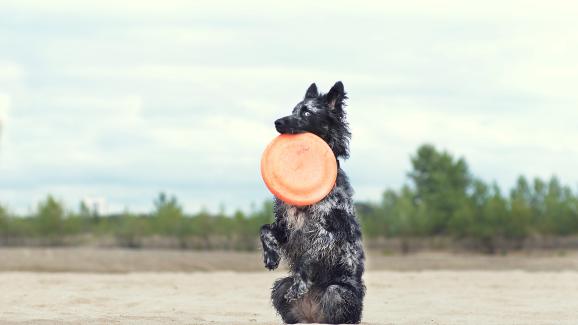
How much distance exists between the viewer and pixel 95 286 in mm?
20828

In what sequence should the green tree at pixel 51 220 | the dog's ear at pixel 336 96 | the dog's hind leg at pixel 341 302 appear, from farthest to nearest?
1. the green tree at pixel 51 220
2. the dog's ear at pixel 336 96
3. the dog's hind leg at pixel 341 302

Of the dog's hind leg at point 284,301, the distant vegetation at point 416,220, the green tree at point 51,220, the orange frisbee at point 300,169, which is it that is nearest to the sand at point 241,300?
the dog's hind leg at point 284,301

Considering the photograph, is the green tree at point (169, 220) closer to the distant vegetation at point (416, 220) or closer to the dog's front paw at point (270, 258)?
the distant vegetation at point (416, 220)

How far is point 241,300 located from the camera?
58.0 ft

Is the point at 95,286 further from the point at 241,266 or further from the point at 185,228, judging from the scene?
the point at 185,228

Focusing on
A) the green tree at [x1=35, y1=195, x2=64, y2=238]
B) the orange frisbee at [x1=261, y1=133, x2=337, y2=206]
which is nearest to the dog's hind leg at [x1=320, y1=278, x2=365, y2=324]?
the orange frisbee at [x1=261, y1=133, x2=337, y2=206]

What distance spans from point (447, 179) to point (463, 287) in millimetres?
49828

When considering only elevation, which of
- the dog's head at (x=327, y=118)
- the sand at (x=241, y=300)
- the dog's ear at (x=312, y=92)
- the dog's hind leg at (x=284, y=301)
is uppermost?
the dog's ear at (x=312, y=92)

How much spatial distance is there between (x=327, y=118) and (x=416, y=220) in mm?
56432

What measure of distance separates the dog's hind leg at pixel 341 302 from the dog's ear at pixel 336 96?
2.00 metres

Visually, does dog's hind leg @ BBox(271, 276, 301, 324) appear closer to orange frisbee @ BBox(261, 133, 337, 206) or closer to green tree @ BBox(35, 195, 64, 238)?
orange frisbee @ BBox(261, 133, 337, 206)

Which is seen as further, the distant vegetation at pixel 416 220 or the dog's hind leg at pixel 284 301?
the distant vegetation at pixel 416 220

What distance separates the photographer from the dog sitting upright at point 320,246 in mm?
9750

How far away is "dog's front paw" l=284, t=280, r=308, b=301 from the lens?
386 inches
